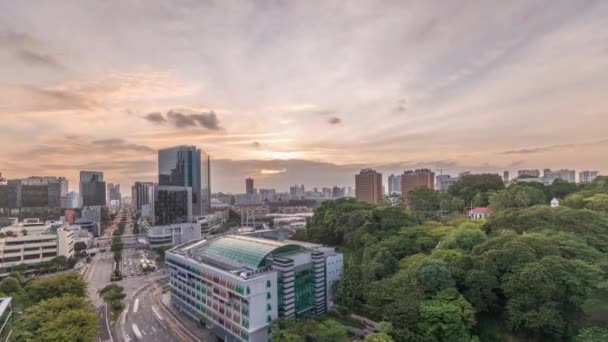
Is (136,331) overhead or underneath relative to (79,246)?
underneath

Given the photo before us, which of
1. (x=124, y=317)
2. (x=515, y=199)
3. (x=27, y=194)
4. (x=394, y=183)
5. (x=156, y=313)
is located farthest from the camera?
(x=394, y=183)

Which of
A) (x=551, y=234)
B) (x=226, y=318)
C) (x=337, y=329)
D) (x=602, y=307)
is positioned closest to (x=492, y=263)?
(x=602, y=307)

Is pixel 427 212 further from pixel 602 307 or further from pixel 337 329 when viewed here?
pixel 337 329

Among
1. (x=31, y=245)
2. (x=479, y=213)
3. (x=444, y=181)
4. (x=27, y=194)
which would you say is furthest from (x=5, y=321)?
(x=444, y=181)

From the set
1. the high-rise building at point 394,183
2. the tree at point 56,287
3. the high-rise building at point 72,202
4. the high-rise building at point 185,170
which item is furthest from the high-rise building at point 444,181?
the high-rise building at point 72,202

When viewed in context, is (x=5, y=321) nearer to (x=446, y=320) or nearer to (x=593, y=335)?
(x=446, y=320)

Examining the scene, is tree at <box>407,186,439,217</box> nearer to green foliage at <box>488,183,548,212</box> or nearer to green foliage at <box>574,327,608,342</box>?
green foliage at <box>488,183,548,212</box>
